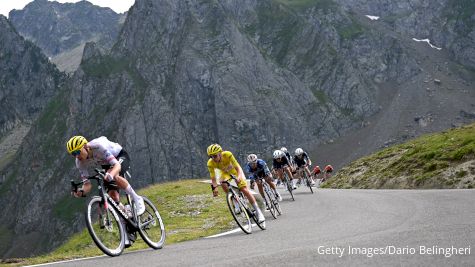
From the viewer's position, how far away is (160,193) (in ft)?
108

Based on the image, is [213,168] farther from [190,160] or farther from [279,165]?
[190,160]

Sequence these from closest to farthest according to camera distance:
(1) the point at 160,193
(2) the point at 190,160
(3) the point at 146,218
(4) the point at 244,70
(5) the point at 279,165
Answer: (3) the point at 146,218, (5) the point at 279,165, (1) the point at 160,193, (2) the point at 190,160, (4) the point at 244,70

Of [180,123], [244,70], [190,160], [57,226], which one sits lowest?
[57,226]

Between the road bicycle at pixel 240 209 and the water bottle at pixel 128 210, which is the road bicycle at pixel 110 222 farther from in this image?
the road bicycle at pixel 240 209

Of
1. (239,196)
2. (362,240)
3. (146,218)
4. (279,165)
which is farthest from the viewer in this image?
(279,165)

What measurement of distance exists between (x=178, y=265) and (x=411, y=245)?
12.9ft

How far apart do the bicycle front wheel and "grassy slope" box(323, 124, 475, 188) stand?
59.8 ft

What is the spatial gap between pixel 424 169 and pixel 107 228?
2367 cm

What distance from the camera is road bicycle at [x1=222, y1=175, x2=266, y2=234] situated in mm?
13273

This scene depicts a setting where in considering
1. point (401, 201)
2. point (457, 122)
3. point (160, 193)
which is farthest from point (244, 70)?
point (401, 201)

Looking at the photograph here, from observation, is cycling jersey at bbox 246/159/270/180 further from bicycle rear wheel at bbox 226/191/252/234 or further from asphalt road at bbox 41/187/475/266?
bicycle rear wheel at bbox 226/191/252/234

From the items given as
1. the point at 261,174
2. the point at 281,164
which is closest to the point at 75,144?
the point at 261,174

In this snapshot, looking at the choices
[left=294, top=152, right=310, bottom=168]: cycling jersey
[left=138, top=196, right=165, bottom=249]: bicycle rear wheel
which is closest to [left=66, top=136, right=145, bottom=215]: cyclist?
[left=138, top=196, right=165, bottom=249]: bicycle rear wheel

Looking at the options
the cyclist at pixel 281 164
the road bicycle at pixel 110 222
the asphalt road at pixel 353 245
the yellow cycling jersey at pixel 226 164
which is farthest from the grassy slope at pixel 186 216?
the asphalt road at pixel 353 245
